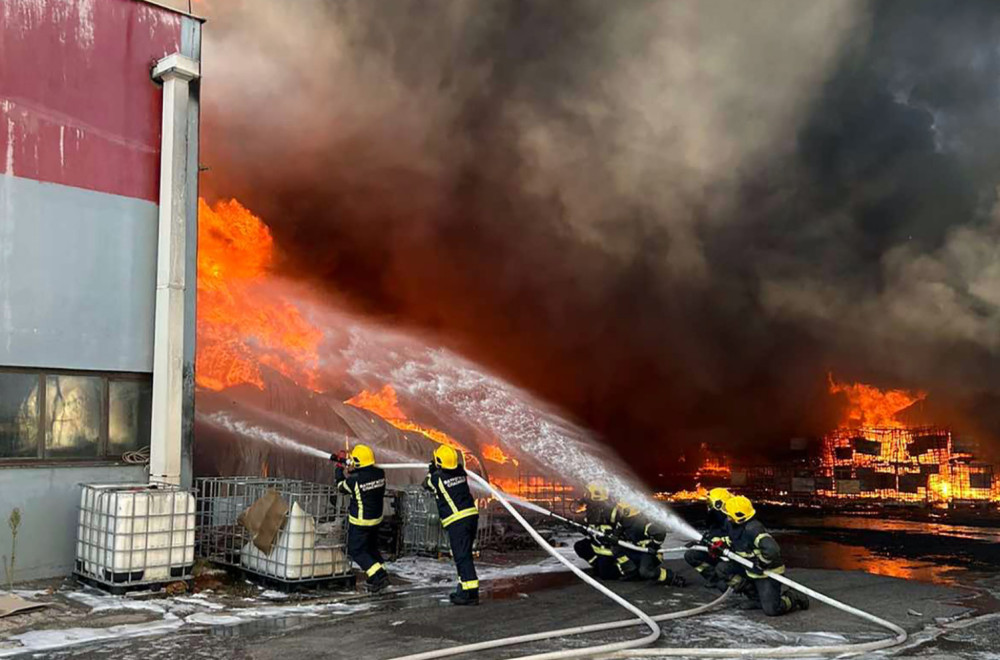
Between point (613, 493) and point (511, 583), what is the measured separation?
1.92 m

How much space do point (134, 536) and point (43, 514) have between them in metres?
1.39

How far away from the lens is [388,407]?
2197 centimetres

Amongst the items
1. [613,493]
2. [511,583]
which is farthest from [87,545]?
[613,493]

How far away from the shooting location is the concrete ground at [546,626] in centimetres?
668

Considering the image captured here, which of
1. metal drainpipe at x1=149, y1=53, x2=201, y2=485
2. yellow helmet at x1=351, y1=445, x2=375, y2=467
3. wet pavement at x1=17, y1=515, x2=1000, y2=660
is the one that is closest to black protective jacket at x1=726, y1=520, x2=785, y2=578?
wet pavement at x1=17, y1=515, x2=1000, y2=660

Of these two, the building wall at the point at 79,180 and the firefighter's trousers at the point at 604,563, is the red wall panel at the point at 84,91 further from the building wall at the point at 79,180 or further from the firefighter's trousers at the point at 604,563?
the firefighter's trousers at the point at 604,563

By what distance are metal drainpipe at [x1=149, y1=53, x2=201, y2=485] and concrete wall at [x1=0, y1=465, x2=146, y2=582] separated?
2.83 feet

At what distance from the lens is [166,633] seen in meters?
7.15

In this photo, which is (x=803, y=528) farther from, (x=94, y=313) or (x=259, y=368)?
(x=94, y=313)

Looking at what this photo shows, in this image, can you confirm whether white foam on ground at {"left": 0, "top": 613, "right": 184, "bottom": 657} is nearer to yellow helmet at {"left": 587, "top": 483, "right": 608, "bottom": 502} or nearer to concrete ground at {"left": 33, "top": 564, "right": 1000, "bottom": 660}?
concrete ground at {"left": 33, "top": 564, "right": 1000, "bottom": 660}

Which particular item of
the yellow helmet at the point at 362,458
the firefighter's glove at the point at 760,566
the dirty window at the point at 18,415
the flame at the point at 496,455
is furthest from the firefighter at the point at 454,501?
the flame at the point at 496,455

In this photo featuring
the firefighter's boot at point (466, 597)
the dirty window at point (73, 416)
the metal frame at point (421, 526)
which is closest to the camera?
the firefighter's boot at point (466, 597)

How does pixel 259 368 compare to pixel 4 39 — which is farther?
pixel 259 368

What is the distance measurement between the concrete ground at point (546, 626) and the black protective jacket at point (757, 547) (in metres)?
0.51
